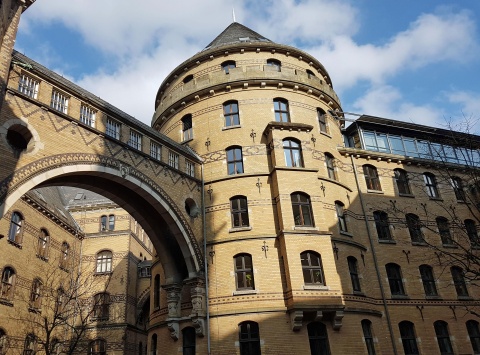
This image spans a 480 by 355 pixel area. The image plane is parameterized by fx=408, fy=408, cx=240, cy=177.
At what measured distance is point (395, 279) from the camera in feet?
74.9

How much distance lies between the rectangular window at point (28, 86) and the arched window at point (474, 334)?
24.7 metres

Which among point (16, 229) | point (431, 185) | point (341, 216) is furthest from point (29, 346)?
point (431, 185)

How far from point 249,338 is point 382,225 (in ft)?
36.5

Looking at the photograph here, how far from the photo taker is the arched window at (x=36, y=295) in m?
27.0

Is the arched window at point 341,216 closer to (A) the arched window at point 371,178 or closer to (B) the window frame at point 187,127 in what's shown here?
(A) the arched window at point 371,178

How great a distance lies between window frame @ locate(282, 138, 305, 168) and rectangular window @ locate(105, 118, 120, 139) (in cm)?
836

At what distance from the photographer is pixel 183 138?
23828 millimetres

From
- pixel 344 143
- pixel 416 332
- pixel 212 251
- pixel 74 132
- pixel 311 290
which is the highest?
pixel 344 143

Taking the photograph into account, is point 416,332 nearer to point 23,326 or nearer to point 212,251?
point 212,251

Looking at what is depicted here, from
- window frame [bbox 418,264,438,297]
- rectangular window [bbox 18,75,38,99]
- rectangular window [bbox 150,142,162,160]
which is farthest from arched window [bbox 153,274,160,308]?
window frame [bbox 418,264,438,297]

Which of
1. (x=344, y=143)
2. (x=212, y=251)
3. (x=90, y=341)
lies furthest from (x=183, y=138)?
(x=90, y=341)

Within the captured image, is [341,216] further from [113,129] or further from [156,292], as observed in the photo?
[113,129]

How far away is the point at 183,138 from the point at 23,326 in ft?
51.1

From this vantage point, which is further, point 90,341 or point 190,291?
point 90,341
